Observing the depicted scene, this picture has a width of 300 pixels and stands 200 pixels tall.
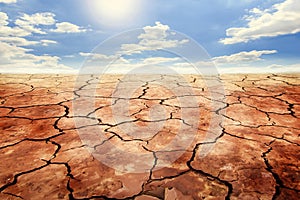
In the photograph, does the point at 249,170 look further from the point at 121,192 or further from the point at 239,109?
the point at 239,109

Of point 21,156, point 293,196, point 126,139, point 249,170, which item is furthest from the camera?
point 126,139

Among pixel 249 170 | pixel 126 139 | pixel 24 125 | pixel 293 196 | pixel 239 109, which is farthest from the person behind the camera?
pixel 239 109

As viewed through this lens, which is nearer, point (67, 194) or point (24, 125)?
point (67, 194)

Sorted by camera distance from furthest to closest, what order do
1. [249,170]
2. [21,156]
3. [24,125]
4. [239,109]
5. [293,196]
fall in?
[239,109]
[24,125]
[21,156]
[249,170]
[293,196]

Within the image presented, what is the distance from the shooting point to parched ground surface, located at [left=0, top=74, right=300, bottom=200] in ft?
3.83

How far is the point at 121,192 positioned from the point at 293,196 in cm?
78

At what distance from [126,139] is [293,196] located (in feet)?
3.39

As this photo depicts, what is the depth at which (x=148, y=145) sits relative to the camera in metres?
1.63

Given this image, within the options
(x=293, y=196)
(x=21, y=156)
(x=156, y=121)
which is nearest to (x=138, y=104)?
(x=156, y=121)

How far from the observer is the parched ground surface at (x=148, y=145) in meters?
1.17

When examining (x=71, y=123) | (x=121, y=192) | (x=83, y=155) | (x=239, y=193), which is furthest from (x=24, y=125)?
(x=239, y=193)

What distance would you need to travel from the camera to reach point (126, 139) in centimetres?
172

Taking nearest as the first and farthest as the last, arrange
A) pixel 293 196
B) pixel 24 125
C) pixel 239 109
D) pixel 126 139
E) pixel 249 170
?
pixel 293 196
pixel 249 170
pixel 126 139
pixel 24 125
pixel 239 109

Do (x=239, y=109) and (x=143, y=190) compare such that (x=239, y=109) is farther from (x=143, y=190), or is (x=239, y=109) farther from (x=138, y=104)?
(x=143, y=190)
